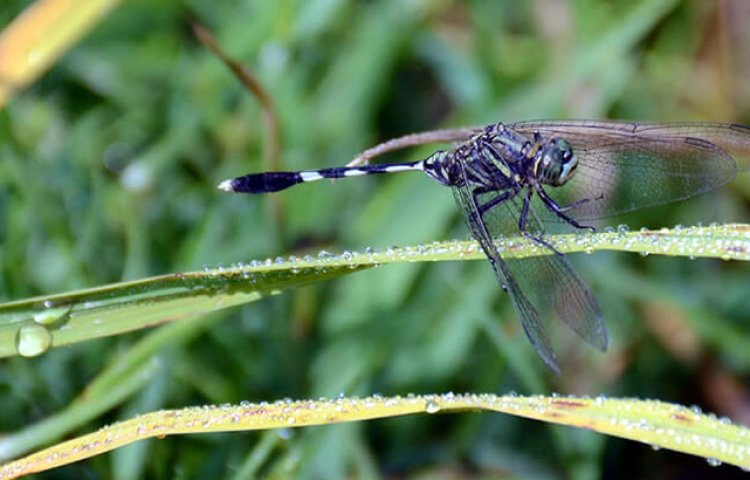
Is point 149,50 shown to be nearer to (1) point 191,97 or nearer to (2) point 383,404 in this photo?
(1) point 191,97

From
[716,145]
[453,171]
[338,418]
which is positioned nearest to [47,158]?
[453,171]

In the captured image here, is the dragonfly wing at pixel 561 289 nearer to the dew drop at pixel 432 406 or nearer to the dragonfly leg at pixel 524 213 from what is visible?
the dragonfly leg at pixel 524 213

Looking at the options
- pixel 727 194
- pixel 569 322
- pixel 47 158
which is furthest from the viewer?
pixel 727 194

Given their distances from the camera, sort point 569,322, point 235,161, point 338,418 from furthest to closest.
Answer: point 235,161 → point 569,322 → point 338,418

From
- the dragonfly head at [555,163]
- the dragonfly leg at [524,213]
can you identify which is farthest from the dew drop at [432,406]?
the dragonfly head at [555,163]

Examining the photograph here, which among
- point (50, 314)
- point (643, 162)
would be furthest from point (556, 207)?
point (50, 314)

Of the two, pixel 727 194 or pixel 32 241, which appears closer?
pixel 32 241
